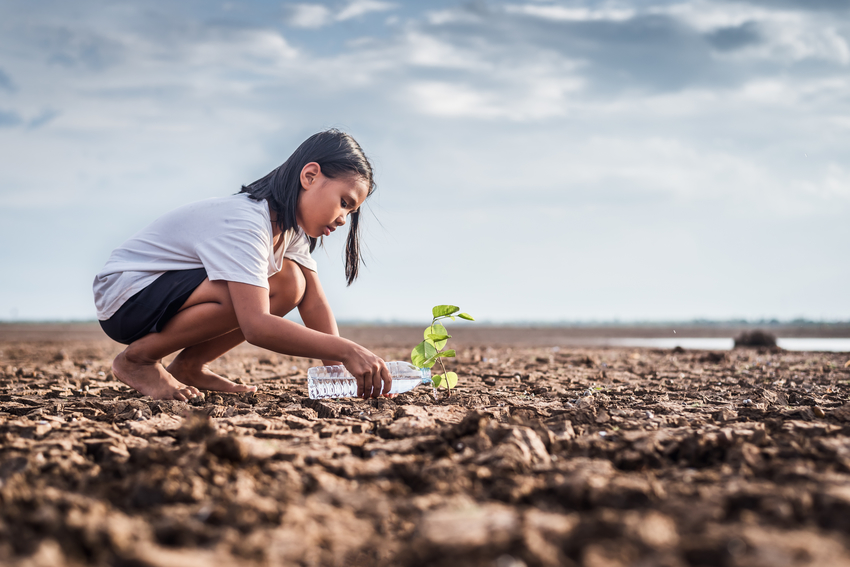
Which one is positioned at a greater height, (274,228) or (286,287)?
(274,228)

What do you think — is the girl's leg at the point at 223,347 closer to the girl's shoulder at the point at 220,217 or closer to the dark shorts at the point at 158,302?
the dark shorts at the point at 158,302

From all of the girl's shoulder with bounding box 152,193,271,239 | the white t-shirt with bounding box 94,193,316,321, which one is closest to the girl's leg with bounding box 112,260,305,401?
the white t-shirt with bounding box 94,193,316,321

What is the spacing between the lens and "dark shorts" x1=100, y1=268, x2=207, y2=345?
10.1 feet

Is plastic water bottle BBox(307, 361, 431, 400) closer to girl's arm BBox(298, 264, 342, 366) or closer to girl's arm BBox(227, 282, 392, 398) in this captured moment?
girl's arm BBox(298, 264, 342, 366)

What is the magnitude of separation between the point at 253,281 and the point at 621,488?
1954 mm

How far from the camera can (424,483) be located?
5.17ft

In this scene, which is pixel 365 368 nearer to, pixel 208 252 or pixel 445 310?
pixel 445 310

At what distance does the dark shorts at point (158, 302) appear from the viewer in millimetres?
3089

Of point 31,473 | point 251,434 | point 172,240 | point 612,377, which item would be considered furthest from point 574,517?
point 612,377

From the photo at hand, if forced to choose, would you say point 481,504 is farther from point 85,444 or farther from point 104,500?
point 85,444

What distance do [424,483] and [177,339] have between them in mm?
2115

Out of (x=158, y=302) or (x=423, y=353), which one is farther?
(x=423, y=353)

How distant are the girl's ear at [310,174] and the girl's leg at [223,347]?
60 cm

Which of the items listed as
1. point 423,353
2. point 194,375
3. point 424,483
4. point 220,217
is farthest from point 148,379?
point 424,483
